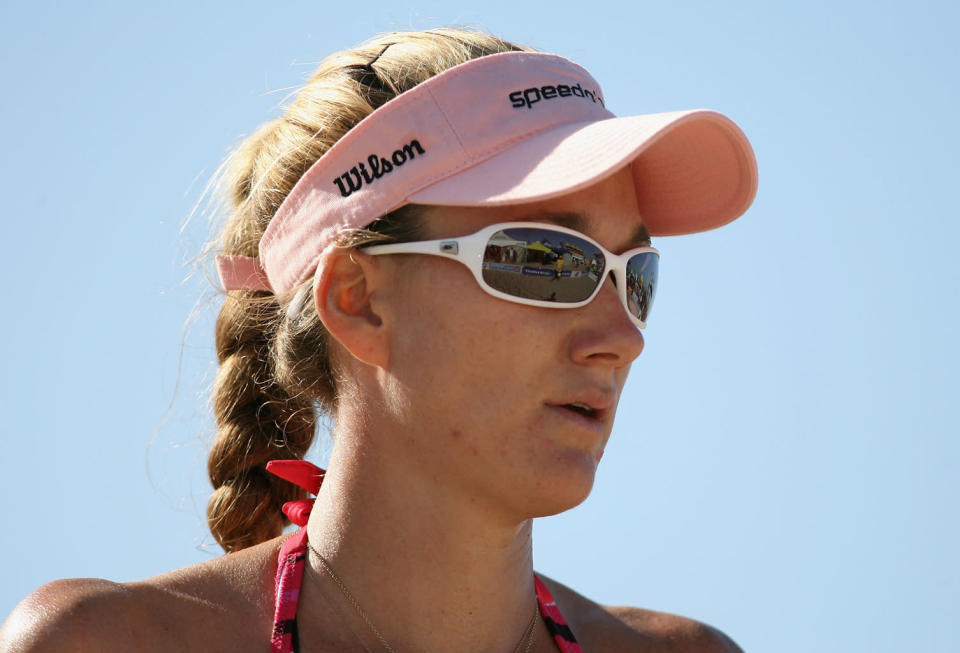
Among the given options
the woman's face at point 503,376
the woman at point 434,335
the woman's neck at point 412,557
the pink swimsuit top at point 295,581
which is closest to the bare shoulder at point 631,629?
the woman at point 434,335

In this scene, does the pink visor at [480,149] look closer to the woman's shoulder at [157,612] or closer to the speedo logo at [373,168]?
the speedo logo at [373,168]

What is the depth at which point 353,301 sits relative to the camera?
11.3 ft

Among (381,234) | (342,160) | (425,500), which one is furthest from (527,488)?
(342,160)

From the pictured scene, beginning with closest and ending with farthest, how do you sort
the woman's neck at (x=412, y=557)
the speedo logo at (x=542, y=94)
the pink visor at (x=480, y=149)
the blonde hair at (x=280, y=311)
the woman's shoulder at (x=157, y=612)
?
the woman's shoulder at (x=157, y=612) < the pink visor at (x=480, y=149) < the woman's neck at (x=412, y=557) < the speedo logo at (x=542, y=94) < the blonde hair at (x=280, y=311)

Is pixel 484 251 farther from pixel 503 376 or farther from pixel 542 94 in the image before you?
pixel 542 94

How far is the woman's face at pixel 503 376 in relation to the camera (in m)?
3.17

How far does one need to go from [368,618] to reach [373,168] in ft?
4.07

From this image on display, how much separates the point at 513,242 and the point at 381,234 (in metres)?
0.39

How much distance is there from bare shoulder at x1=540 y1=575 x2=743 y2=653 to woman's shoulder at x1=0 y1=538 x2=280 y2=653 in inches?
39.8

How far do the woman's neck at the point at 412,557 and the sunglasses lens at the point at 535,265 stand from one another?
1.89ft

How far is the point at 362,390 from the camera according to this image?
3482mm

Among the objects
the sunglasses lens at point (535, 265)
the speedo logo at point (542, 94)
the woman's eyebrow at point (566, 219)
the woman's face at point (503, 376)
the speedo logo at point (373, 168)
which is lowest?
the woman's face at point (503, 376)

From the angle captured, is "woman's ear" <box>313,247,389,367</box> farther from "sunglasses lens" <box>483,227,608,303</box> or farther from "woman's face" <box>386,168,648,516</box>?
"sunglasses lens" <box>483,227,608,303</box>

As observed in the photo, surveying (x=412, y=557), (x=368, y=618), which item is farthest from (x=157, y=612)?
(x=412, y=557)
